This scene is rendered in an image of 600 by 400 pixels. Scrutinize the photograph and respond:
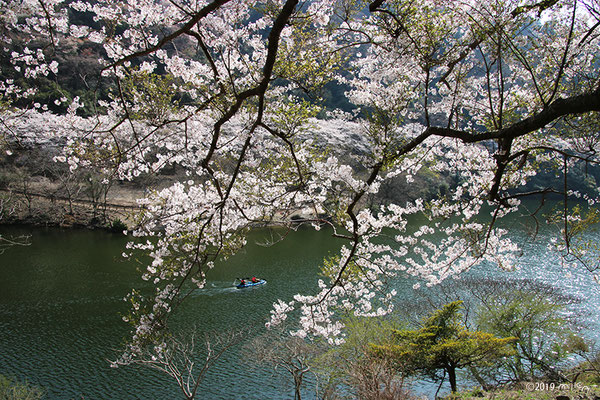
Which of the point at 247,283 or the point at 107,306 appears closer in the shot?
the point at 107,306

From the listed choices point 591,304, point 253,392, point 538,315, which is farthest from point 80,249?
point 591,304

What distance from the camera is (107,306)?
42.2 ft

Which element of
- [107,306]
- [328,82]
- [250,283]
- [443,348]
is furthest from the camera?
[250,283]

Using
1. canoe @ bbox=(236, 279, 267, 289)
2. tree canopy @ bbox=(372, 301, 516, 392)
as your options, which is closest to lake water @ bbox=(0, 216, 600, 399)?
canoe @ bbox=(236, 279, 267, 289)

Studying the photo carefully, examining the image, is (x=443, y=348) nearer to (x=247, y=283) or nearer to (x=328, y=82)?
(x=328, y=82)

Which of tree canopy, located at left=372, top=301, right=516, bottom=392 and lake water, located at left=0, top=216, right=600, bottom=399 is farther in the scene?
lake water, located at left=0, top=216, right=600, bottom=399

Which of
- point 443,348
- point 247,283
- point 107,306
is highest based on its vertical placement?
point 247,283

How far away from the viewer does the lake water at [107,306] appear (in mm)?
9234

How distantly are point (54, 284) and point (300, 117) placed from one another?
48.0 feet

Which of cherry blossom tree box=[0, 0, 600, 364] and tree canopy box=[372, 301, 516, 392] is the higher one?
cherry blossom tree box=[0, 0, 600, 364]

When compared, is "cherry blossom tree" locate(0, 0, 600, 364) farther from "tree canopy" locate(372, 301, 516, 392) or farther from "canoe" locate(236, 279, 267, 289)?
"canoe" locate(236, 279, 267, 289)

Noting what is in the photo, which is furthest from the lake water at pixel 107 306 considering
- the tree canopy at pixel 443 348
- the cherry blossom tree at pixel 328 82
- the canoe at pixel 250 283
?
the tree canopy at pixel 443 348

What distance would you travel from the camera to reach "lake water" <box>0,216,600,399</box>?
923cm

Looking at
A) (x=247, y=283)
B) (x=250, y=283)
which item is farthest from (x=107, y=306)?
(x=250, y=283)
